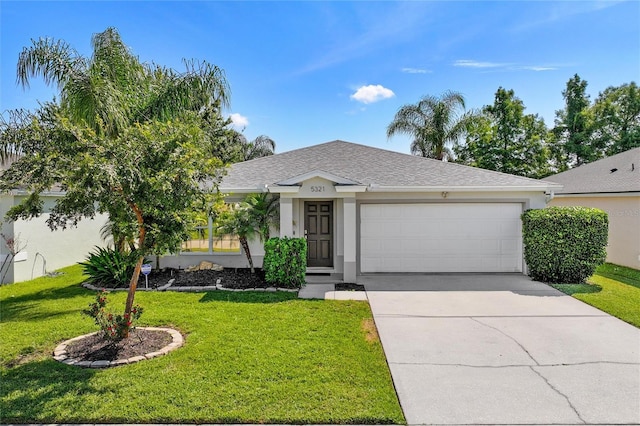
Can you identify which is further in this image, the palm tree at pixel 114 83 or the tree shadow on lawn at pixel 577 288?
the tree shadow on lawn at pixel 577 288

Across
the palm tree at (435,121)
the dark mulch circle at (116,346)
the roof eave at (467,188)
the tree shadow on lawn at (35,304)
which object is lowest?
the dark mulch circle at (116,346)

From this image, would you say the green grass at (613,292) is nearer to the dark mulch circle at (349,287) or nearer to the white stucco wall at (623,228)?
the white stucco wall at (623,228)

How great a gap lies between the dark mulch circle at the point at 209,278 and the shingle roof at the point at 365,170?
271 cm

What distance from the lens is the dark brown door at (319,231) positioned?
36.8 ft

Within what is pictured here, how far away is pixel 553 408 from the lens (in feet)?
12.8

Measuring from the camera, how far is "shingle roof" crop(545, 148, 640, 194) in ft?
40.4

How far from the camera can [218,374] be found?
456 centimetres

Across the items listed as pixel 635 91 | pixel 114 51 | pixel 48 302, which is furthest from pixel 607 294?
pixel 635 91

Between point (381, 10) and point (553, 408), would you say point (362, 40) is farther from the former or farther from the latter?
point (553, 408)

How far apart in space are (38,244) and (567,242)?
1595cm

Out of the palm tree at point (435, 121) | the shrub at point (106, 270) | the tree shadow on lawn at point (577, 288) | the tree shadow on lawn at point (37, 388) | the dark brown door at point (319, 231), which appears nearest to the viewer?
the tree shadow on lawn at point (37, 388)

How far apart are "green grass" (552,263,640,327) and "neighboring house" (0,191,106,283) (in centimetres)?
1403

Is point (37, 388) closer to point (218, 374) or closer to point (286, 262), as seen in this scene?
point (218, 374)

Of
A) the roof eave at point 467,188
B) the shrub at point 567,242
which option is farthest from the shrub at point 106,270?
the shrub at point 567,242
